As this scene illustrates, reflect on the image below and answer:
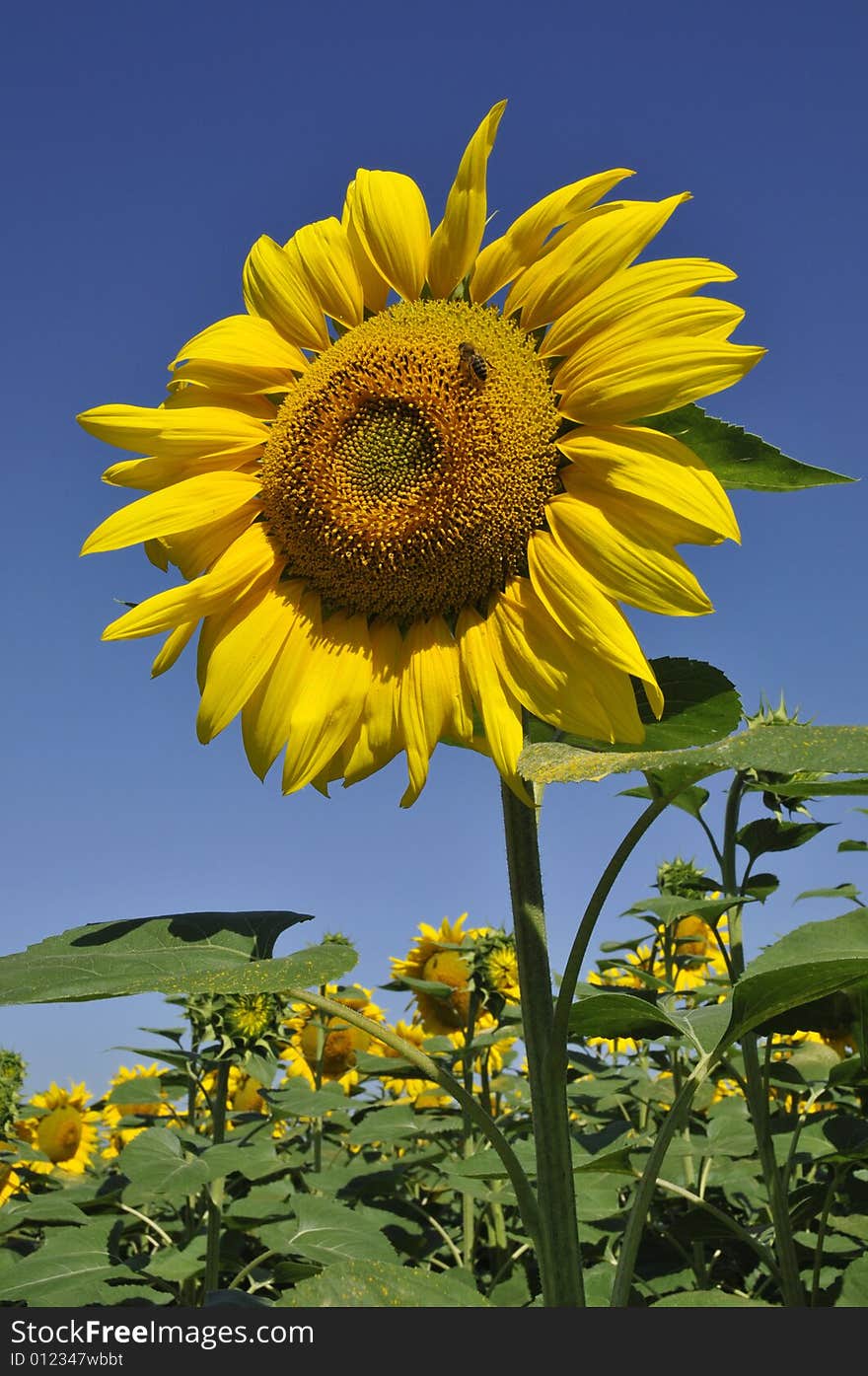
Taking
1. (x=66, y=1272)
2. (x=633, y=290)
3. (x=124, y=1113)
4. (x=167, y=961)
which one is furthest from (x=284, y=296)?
(x=124, y=1113)

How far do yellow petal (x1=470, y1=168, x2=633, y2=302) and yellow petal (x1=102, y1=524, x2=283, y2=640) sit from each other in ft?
2.08

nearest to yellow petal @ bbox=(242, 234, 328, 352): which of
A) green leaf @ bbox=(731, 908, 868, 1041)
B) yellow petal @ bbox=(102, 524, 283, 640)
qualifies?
yellow petal @ bbox=(102, 524, 283, 640)

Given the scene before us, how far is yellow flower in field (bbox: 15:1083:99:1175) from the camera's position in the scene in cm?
767

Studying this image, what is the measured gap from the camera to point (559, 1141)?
171 cm

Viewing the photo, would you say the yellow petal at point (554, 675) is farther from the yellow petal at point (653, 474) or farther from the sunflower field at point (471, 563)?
the yellow petal at point (653, 474)

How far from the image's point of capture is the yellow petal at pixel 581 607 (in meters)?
1.78

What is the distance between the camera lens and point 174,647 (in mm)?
2100

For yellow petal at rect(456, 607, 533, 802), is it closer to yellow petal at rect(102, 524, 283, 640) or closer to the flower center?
the flower center

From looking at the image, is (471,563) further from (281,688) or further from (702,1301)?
(702,1301)

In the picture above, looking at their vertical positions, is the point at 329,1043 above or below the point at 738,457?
below

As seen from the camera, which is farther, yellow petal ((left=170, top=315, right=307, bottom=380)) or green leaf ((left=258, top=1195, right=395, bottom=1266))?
green leaf ((left=258, top=1195, right=395, bottom=1266))

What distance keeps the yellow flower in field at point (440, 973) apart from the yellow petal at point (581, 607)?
3.65m

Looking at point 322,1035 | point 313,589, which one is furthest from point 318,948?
point 322,1035

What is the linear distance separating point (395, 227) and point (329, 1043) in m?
5.17
